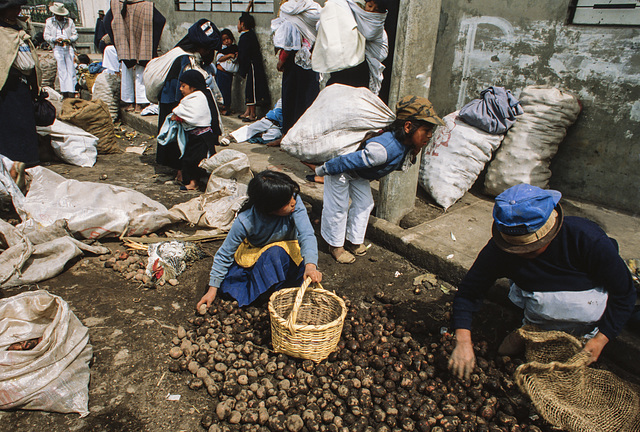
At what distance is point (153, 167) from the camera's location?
6.55m

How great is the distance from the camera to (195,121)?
206 inches

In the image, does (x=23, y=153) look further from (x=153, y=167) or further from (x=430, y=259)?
(x=430, y=259)

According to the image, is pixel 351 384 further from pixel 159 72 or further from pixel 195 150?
pixel 159 72

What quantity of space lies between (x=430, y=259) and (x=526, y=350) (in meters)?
1.31

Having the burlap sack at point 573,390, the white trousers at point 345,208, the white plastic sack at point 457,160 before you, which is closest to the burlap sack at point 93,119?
the white trousers at point 345,208

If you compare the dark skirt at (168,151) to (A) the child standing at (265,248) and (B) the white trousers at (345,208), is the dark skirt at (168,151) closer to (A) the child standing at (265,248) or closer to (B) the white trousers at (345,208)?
(B) the white trousers at (345,208)

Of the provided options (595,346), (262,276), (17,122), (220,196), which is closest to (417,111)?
(262,276)

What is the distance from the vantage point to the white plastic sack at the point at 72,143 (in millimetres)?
6066

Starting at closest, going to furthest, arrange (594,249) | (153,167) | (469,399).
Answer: (594,249) → (469,399) → (153,167)

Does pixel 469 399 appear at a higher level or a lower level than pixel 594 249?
lower

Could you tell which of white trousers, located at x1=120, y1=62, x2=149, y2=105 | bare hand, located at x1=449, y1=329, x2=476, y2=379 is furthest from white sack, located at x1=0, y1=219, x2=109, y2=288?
white trousers, located at x1=120, y1=62, x2=149, y2=105

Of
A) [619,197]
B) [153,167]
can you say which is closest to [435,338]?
[619,197]

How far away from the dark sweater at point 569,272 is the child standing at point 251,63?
6.65 metres

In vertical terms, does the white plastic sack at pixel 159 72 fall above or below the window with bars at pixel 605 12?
below
